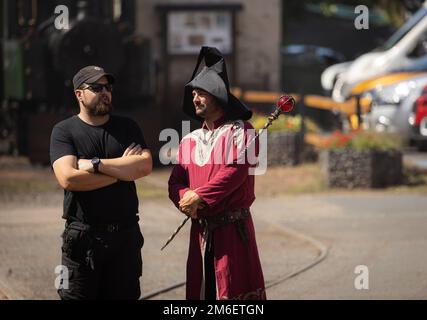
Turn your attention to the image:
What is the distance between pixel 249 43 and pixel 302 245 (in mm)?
13443

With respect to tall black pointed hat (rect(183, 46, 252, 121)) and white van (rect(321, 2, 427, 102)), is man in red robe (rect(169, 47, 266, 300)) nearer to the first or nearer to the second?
tall black pointed hat (rect(183, 46, 252, 121))

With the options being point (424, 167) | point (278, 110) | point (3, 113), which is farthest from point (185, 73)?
point (278, 110)

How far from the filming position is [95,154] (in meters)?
6.28

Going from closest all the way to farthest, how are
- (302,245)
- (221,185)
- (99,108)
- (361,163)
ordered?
(221,185) < (99,108) < (302,245) < (361,163)

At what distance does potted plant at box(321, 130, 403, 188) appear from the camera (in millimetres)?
13867

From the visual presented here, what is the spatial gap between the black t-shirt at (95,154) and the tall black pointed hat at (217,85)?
0.49 metres

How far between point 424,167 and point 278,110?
9208mm

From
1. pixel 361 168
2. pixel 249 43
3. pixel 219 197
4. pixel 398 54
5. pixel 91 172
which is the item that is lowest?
pixel 361 168

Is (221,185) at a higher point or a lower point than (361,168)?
higher

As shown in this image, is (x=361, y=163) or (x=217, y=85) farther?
(x=361, y=163)

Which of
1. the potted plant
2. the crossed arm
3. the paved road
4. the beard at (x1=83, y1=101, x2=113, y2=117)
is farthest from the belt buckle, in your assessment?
the potted plant

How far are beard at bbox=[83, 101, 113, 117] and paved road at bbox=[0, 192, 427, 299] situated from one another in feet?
8.06

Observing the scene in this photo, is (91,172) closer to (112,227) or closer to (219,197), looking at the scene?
(112,227)

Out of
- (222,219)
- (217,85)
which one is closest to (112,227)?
(222,219)
